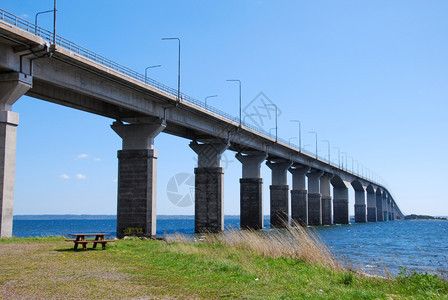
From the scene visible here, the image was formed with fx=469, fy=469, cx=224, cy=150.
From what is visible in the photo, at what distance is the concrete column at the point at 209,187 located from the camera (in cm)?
4934

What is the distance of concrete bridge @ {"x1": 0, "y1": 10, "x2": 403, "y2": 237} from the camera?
2392cm

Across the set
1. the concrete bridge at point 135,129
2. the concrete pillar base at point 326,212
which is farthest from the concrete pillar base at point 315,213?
the concrete bridge at point 135,129

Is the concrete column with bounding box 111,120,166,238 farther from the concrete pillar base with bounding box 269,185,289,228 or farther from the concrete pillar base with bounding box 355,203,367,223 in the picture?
the concrete pillar base with bounding box 355,203,367,223

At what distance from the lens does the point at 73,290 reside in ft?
32.1

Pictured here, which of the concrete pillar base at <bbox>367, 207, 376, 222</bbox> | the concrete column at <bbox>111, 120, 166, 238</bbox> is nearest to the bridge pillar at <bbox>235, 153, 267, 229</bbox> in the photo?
the concrete column at <bbox>111, 120, 166, 238</bbox>

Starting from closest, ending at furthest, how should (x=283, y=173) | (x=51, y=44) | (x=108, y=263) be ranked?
(x=108, y=263)
(x=51, y=44)
(x=283, y=173)

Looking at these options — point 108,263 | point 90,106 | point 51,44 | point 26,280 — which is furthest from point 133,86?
point 26,280

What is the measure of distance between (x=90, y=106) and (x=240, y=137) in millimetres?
23657

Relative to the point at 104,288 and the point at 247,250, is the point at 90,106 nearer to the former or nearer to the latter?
the point at 247,250

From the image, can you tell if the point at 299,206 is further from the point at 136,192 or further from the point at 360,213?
the point at 360,213

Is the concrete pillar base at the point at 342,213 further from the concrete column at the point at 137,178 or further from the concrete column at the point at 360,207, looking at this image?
the concrete column at the point at 137,178

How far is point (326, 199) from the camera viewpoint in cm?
9300

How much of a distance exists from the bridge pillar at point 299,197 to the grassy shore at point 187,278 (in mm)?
60877

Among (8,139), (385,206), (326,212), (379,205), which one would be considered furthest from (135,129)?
(385,206)
